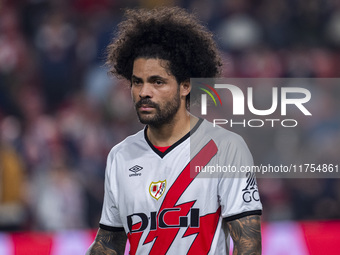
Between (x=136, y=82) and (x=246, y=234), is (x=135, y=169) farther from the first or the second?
(x=246, y=234)

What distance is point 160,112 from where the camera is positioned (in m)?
3.63

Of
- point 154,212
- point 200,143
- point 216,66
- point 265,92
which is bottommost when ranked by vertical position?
point 154,212

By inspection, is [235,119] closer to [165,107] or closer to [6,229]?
[6,229]

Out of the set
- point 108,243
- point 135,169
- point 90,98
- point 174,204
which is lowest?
point 108,243

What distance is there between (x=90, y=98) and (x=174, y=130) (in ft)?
19.7

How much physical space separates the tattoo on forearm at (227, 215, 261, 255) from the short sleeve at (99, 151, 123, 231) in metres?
0.71

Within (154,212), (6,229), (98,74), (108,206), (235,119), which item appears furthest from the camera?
(98,74)

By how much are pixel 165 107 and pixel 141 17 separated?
67 centimetres

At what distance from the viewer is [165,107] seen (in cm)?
363

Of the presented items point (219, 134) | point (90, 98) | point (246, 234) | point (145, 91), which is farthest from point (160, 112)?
point (90, 98)

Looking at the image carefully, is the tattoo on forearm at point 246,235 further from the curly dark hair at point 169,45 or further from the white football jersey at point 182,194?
the curly dark hair at point 169,45

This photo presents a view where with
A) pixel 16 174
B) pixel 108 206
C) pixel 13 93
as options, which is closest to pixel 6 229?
pixel 16 174

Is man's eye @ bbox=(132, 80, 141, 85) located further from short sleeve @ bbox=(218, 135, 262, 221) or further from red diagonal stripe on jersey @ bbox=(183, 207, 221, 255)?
red diagonal stripe on jersey @ bbox=(183, 207, 221, 255)

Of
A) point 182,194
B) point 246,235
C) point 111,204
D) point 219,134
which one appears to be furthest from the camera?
point 111,204
